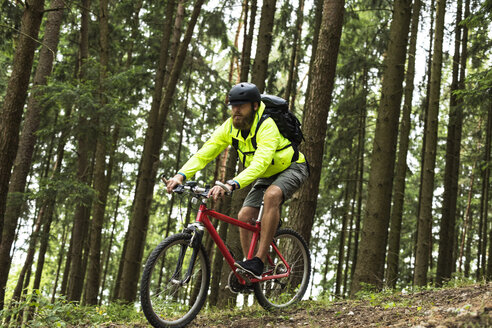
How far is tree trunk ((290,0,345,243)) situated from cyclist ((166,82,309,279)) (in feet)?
6.63

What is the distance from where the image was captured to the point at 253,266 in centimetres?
515

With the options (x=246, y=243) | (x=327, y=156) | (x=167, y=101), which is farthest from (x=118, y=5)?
(x=246, y=243)

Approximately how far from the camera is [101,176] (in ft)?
42.5

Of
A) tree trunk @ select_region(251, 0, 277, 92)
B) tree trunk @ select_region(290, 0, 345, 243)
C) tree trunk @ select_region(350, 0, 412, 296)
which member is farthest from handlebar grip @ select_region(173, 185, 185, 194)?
tree trunk @ select_region(251, 0, 277, 92)

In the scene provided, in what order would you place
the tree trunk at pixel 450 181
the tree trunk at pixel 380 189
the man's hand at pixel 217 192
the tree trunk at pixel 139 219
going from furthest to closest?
the tree trunk at pixel 450 181 < the tree trunk at pixel 139 219 < the tree trunk at pixel 380 189 < the man's hand at pixel 217 192

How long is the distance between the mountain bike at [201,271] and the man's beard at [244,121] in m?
0.81

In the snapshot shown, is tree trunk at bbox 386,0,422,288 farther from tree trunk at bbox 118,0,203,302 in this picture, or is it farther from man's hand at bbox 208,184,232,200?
man's hand at bbox 208,184,232,200

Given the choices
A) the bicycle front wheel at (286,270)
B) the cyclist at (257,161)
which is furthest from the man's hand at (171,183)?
the bicycle front wheel at (286,270)

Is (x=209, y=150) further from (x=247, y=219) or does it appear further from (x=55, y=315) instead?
(x=55, y=315)

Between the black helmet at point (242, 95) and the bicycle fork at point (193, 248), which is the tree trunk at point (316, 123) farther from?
the bicycle fork at point (193, 248)

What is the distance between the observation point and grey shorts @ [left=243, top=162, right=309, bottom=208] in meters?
5.32

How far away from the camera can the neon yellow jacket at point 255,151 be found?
16.1 feet

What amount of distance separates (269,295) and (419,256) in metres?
7.35

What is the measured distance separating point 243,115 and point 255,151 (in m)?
0.40
